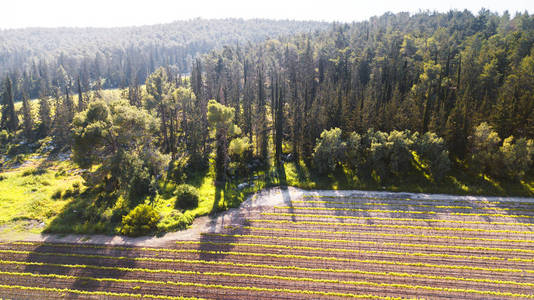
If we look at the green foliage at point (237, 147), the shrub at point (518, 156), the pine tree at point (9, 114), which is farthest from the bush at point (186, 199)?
the pine tree at point (9, 114)

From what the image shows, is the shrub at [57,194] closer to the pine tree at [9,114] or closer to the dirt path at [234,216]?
the dirt path at [234,216]

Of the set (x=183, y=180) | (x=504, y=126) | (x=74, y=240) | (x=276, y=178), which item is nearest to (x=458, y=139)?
(x=504, y=126)

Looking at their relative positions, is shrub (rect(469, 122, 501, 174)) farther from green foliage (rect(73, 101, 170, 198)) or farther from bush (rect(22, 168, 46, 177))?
bush (rect(22, 168, 46, 177))

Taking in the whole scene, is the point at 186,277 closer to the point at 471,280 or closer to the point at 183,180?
the point at 183,180

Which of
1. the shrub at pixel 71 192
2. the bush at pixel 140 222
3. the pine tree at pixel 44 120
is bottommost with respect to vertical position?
the shrub at pixel 71 192

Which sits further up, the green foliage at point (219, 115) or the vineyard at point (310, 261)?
the green foliage at point (219, 115)

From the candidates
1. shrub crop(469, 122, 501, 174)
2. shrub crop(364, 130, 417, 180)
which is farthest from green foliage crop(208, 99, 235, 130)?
shrub crop(469, 122, 501, 174)
